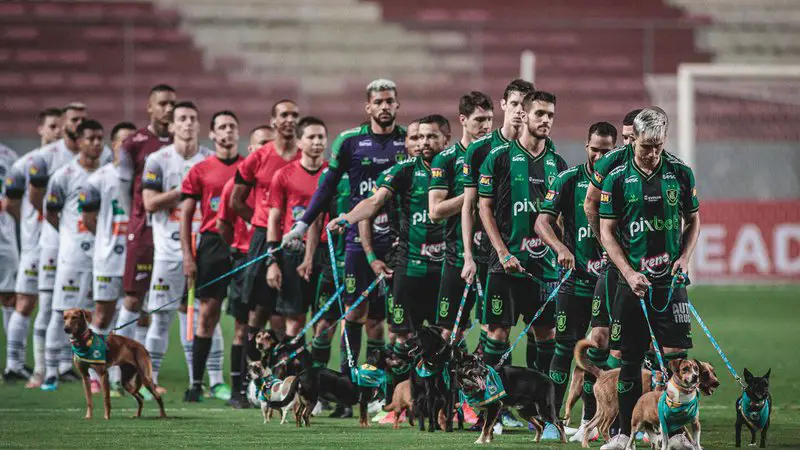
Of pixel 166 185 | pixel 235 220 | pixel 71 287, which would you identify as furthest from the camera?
pixel 71 287

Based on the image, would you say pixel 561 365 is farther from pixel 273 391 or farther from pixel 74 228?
pixel 74 228

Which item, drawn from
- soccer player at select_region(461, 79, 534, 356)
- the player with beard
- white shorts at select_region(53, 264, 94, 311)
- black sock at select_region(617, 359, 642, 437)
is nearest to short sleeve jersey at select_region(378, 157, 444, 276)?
the player with beard

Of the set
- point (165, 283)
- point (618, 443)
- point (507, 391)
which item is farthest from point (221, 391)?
point (618, 443)

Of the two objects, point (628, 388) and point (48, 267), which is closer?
point (628, 388)

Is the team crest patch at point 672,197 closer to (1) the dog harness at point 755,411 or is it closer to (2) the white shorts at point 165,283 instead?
(1) the dog harness at point 755,411

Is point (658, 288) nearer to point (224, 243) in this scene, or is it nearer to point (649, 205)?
point (649, 205)

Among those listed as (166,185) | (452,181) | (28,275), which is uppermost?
(166,185)

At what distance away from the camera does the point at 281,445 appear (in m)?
7.73

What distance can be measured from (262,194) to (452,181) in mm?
2237

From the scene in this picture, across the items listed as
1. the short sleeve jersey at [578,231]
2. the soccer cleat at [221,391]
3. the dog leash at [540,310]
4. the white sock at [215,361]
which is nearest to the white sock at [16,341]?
the white sock at [215,361]

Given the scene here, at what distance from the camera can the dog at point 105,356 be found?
9156 mm

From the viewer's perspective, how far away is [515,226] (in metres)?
8.61

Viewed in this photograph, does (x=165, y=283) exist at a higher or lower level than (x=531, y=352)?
higher

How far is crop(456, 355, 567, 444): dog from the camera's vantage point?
7539 mm
